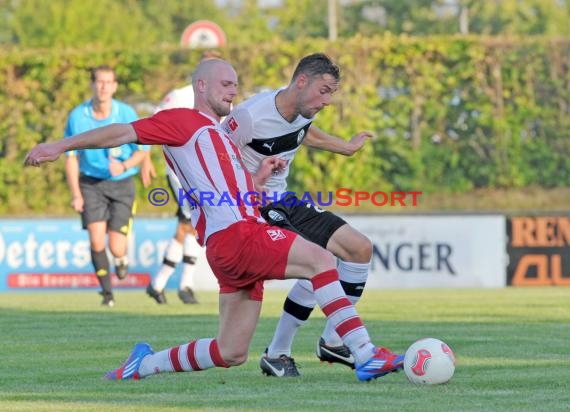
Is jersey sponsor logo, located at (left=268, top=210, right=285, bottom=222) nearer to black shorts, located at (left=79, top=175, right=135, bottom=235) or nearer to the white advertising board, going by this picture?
black shorts, located at (left=79, top=175, right=135, bottom=235)

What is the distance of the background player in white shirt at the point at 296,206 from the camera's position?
8195mm

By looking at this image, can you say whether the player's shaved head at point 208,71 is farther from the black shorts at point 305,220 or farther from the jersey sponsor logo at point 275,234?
the black shorts at point 305,220

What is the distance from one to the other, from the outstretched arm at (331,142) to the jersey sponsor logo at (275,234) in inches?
67.6

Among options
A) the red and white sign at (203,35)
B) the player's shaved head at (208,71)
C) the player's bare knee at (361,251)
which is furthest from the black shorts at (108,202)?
the red and white sign at (203,35)

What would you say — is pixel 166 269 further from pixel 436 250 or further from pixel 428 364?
pixel 428 364

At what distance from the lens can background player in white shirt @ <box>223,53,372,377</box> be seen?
8195 mm

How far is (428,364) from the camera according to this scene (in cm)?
728

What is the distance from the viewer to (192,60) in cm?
2366

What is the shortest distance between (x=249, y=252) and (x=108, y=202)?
7511 millimetres

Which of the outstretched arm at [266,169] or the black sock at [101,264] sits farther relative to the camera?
the black sock at [101,264]

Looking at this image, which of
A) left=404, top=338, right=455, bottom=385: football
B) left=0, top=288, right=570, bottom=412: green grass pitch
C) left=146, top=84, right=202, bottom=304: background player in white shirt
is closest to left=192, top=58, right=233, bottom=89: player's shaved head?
left=0, top=288, right=570, bottom=412: green grass pitch

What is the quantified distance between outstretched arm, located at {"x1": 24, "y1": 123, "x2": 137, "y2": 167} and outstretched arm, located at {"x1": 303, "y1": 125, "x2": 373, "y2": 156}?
2.11 m

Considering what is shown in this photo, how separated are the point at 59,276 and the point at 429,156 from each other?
23.2 feet

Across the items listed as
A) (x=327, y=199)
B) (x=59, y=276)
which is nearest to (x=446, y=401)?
(x=59, y=276)
